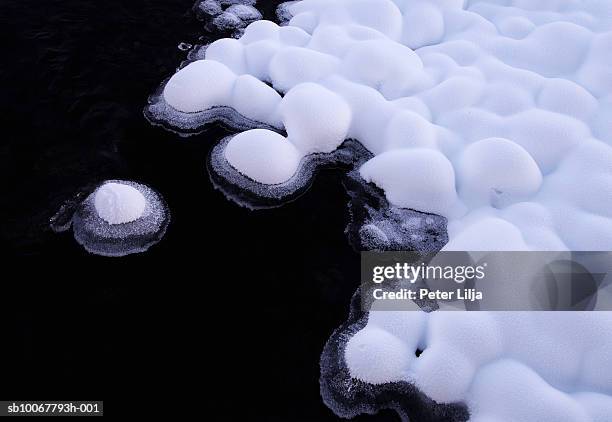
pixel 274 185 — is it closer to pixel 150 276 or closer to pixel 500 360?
pixel 150 276

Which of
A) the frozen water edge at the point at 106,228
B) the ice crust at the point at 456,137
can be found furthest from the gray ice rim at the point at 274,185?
the frozen water edge at the point at 106,228

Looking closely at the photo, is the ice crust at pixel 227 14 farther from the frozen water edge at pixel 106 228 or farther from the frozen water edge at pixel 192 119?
the frozen water edge at pixel 106 228

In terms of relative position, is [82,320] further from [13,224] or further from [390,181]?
[390,181]

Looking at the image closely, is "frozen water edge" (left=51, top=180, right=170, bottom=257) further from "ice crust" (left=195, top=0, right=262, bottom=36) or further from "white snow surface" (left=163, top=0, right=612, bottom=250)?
"ice crust" (left=195, top=0, right=262, bottom=36)

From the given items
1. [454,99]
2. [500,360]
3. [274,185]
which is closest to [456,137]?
[454,99]

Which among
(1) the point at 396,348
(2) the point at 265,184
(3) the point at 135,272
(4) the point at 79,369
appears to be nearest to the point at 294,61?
(2) the point at 265,184

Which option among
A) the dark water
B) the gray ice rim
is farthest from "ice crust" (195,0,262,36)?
the gray ice rim

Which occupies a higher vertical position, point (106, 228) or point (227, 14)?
point (227, 14)
